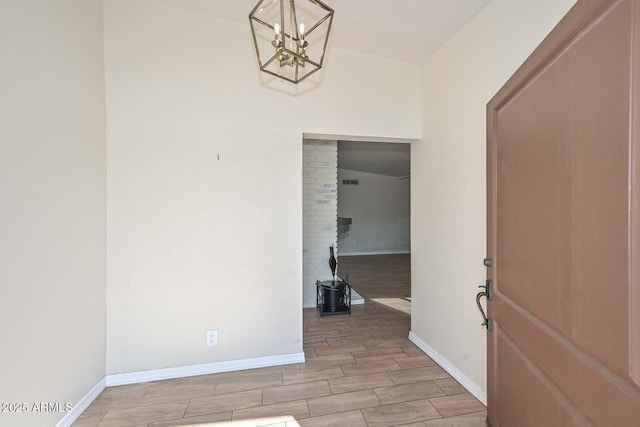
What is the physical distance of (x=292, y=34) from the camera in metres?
1.58

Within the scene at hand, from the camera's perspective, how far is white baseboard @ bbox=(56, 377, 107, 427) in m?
1.78

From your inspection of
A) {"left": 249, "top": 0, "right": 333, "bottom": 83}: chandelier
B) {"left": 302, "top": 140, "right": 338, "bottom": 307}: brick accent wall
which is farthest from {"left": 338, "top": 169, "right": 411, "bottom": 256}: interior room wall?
{"left": 249, "top": 0, "right": 333, "bottom": 83}: chandelier

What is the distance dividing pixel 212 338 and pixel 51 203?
4.93 ft

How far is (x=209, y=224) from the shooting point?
2.42m

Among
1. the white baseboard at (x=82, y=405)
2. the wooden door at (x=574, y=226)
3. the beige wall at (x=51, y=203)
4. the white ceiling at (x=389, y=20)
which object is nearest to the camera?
the wooden door at (x=574, y=226)

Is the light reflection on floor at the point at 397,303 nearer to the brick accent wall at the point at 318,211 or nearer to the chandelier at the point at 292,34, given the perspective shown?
the brick accent wall at the point at 318,211

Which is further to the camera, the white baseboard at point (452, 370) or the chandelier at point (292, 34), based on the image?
the white baseboard at point (452, 370)

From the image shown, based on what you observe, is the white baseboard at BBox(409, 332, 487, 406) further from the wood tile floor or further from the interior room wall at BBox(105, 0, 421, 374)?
the interior room wall at BBox(105, 0, 421, 374)

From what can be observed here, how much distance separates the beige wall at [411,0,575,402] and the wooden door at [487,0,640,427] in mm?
619

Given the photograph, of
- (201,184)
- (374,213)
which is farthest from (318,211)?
(374,213)

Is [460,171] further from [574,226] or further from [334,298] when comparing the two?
[334,298]

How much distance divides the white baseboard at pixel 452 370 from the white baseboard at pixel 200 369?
1.19 metres

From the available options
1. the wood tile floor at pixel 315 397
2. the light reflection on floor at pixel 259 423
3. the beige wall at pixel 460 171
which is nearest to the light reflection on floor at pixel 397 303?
the beige wall at pixel 460 171

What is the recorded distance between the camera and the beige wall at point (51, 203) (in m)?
1.40
